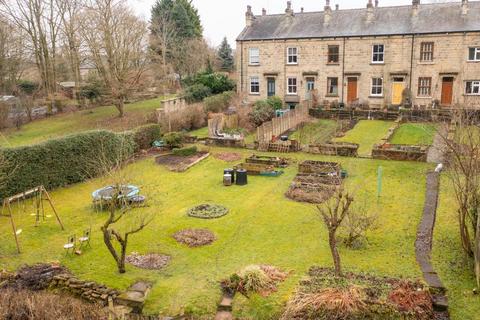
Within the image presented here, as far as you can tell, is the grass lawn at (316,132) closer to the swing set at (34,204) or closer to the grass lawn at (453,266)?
the grass lawn at (453,266)

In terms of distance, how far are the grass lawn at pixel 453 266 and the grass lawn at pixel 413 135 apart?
36.5 ft

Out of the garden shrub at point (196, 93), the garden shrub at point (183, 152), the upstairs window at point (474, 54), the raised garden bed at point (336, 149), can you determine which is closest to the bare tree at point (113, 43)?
the garden shrub at point (196, 93)

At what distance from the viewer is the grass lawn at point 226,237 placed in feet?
38.9

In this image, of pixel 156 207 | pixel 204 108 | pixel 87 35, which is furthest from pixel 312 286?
pixel 87 35

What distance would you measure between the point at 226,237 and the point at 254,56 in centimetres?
3125

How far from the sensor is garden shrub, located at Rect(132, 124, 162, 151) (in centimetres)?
2708

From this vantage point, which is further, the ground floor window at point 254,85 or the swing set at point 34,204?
the ground floor window at point 254,85

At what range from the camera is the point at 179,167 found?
23891 millimetres

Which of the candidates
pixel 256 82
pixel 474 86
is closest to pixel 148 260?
pixel 256 82

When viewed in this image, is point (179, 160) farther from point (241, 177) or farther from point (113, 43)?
point (113, 43)

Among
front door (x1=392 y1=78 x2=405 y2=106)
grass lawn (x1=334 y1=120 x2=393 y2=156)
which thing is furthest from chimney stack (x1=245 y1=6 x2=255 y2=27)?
grass lawn (x1=334 y1=120 x2=393 y2=156)

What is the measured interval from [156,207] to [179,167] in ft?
19.1

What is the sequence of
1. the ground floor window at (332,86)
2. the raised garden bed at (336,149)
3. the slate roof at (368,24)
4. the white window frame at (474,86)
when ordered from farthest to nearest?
1. the ground floor window at (332,86)
2. the slate roof at (368,24)
3. the white window frame at (474,86)
4. the raised garden bed at (336,149)

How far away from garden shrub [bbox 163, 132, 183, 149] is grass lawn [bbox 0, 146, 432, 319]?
566cm
